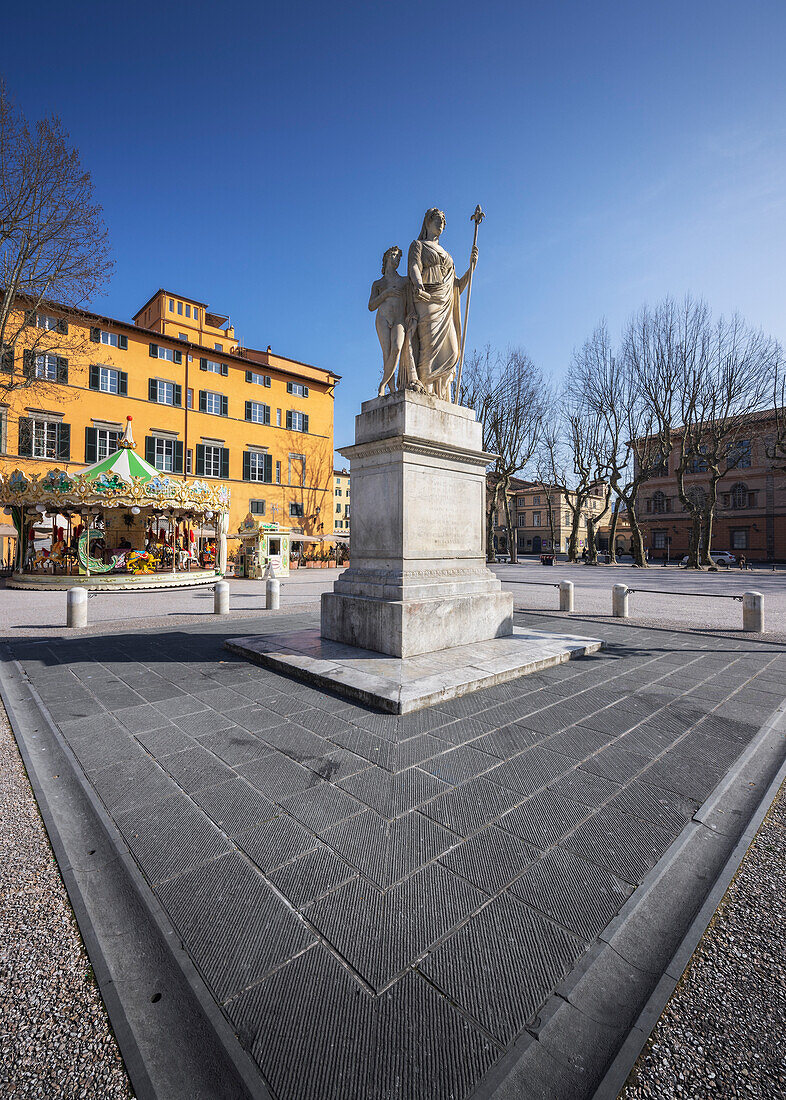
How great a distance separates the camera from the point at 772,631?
29.7 ft

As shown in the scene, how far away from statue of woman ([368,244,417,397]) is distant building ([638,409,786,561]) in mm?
42439

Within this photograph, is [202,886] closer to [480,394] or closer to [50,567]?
[50,567]

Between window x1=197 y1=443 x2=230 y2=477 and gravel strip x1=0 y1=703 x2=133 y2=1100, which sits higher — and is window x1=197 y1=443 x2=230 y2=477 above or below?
above

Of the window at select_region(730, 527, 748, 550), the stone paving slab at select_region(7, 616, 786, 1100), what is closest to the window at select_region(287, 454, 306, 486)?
the stone paving slab at select_region(7, 616, 786, 1100)

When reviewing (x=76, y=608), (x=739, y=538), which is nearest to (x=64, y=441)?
(x=76, y=608)

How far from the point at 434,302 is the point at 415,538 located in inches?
130

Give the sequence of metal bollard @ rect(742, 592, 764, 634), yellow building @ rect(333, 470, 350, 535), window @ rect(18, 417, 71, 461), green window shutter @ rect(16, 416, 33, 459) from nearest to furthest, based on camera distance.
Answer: metal bollard @ rect(742, 592, 764, 634) < green window shutter @ rect(16, 416, 33, 459) < window @ rect(18, 417, 71, 461) < yellow building @ rect(333, 470, 350, 535)

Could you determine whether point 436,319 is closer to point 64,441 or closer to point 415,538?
point 415,538

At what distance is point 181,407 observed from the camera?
31.2m

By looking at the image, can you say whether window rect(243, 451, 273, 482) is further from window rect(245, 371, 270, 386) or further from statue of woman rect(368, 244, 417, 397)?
statue of woman rect(368, 244, 417, 397)

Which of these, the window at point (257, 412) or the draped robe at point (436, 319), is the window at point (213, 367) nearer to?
the window at point (257, 412)

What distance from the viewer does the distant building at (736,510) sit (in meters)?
43.9

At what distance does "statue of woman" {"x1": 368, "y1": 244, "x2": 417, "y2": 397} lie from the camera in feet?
21.2

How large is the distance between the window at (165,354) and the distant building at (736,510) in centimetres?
4044
